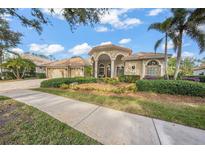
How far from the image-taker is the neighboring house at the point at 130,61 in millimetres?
17047

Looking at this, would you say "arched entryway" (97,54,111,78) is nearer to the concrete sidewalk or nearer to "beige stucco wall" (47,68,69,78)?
"beige stucco wall" (47,68,69,78)

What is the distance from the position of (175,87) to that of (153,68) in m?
10.3

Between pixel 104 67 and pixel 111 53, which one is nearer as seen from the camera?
pixel 111 53

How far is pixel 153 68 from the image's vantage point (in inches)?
685

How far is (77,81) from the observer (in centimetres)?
1260

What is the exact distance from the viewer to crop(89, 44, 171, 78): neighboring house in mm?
17047

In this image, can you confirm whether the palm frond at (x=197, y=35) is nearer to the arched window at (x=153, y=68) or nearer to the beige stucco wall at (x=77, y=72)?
the arched window at (x=153, y=68)

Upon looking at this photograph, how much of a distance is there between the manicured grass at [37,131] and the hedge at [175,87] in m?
6.79

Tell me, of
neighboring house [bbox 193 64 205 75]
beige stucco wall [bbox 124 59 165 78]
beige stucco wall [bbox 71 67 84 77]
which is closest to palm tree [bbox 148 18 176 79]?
beige stucco wall [bbox 124 59 165 78]

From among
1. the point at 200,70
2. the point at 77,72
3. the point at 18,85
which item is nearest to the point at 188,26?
the point at 18,85

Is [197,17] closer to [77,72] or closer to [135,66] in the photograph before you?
[135,66]
